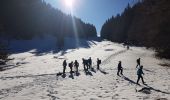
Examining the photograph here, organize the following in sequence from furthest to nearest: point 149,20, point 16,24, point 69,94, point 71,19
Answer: point 71,19, point 16,24, point 69,94, point 149,20

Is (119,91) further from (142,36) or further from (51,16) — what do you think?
(51,16)

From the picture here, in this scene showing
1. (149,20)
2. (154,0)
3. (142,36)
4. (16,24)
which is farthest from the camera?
(16,24)

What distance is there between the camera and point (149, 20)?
1163cm

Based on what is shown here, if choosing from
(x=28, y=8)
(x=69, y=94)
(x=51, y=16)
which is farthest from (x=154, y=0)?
(x=51, y=16)

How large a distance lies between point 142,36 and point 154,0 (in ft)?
13.1

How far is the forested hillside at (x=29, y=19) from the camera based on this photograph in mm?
114400

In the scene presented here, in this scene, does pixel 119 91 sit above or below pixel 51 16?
below

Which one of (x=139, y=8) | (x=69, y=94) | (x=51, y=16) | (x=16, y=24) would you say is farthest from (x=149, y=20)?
(x=51, y=16)

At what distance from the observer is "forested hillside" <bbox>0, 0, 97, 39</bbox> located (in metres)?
114

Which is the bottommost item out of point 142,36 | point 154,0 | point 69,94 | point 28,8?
point 69,94

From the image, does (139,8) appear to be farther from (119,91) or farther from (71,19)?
(71,19)

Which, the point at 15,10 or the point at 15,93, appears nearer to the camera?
the point at 15,93

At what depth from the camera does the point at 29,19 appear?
124 m

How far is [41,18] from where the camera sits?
13375 centimetres
